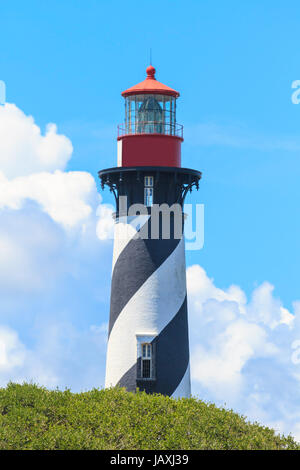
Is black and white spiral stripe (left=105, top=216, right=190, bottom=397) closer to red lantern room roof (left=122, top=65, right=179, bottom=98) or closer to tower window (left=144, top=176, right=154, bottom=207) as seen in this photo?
tower window (left=144, top=176, right=154, bottom=207)

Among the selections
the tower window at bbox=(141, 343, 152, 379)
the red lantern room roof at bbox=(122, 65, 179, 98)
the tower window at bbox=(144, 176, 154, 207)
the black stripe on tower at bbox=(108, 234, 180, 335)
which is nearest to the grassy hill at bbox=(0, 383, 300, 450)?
the tower window at bbox=(141, 343, 152, 379)

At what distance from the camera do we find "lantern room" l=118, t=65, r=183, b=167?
133 ft

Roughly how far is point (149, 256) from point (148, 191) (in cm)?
249

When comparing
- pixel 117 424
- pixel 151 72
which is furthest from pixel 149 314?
pixel 151 72

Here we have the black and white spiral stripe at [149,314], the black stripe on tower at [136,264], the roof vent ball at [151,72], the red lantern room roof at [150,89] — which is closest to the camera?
the black and white spiral stripe at [149,314]

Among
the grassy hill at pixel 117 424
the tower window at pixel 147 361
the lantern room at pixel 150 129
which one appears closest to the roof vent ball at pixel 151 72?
the lantern room at pixel 150 129

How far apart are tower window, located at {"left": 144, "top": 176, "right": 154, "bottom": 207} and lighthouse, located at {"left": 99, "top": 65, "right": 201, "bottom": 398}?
0.12ft

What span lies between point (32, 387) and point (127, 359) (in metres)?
6.10

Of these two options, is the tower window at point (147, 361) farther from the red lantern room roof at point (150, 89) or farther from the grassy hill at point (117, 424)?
the red lantern room roof at point (150, 89)

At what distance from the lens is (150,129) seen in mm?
41000

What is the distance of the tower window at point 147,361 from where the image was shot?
128ft

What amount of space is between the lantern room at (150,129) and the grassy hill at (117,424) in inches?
410

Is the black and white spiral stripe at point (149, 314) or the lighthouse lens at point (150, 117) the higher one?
the lighthouse lens at point (150, 117)
